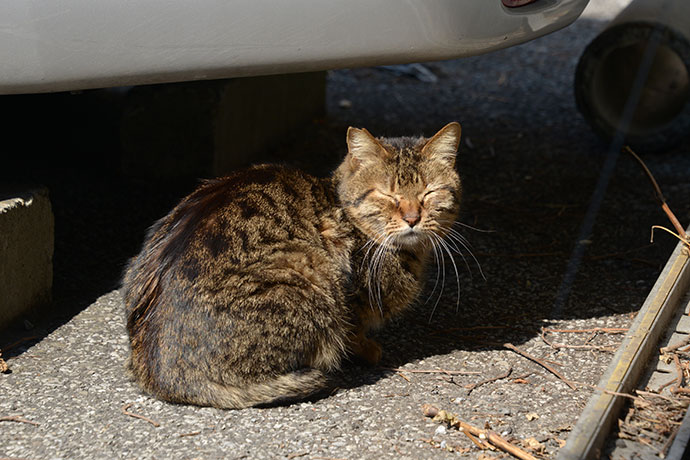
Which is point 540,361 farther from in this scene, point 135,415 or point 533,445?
point 135,415

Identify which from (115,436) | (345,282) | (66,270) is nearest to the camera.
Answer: (115,436)

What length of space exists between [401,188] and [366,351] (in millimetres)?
648

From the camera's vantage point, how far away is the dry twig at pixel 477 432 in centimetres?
239

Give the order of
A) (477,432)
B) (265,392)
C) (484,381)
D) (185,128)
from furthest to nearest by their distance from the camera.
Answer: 1. (185,128)
2. (484,381)
3. (265,392)
4. (477,432)

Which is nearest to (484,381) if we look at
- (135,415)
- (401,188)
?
(401,188)

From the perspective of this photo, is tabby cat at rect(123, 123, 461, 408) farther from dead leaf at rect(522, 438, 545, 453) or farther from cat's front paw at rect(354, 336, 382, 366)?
dead leaf at rect(522, 438, 545, 453)

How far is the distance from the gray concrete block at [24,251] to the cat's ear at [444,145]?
1570mm

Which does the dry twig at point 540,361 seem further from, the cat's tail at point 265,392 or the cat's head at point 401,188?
the cat's tail at point 265,392

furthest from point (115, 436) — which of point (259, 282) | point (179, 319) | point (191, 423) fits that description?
point (259, 282)

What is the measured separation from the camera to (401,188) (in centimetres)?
298

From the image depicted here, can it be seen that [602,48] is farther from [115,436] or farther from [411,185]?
[115,436]

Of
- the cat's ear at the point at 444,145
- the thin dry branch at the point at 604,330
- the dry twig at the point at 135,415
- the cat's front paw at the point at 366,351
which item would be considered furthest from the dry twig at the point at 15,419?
the thin dry branch at the point at 604,330

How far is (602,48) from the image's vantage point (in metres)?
5.04

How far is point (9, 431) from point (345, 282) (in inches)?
48.8
